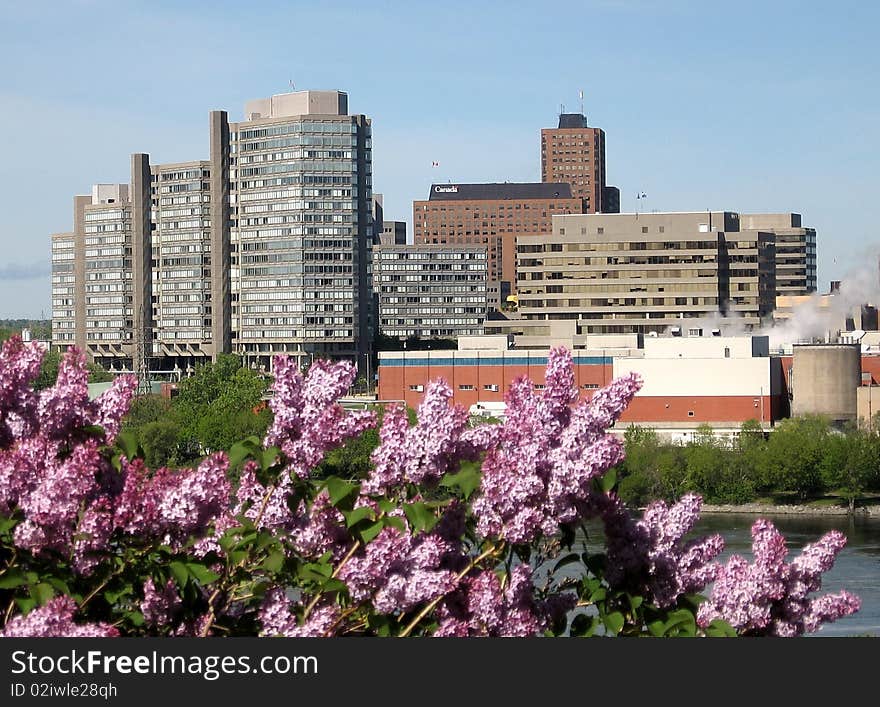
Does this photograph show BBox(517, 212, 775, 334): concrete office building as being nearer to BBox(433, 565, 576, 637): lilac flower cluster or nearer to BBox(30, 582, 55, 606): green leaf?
BBox(433, 565, 576, 637): lilac flower cluster

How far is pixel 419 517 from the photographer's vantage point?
10.8 metres

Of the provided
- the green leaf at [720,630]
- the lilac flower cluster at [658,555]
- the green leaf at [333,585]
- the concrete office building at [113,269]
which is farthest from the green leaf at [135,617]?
the concrete office building at [113,269]

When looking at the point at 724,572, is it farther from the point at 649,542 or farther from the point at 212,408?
the point at 212,408

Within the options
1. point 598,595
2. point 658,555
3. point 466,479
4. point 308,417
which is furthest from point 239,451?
point 658,555

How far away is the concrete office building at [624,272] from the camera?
144m

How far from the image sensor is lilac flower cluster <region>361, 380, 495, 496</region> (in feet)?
36.0

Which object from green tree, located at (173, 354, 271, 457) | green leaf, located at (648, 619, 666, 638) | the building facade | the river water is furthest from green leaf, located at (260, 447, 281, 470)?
the building facade

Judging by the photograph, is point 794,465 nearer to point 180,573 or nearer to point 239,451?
point 239,451

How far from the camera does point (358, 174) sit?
545 ft

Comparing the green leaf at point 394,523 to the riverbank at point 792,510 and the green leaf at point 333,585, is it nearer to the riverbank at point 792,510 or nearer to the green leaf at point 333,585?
the green leaf at point 333,585

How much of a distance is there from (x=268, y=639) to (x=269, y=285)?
6346 inches

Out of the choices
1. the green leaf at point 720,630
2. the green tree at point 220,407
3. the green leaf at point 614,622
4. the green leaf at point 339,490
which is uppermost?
the green leaf at point 339,490

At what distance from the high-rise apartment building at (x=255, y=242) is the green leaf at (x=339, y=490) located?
152 m

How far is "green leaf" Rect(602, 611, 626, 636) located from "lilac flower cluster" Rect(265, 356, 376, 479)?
2.16 meters
